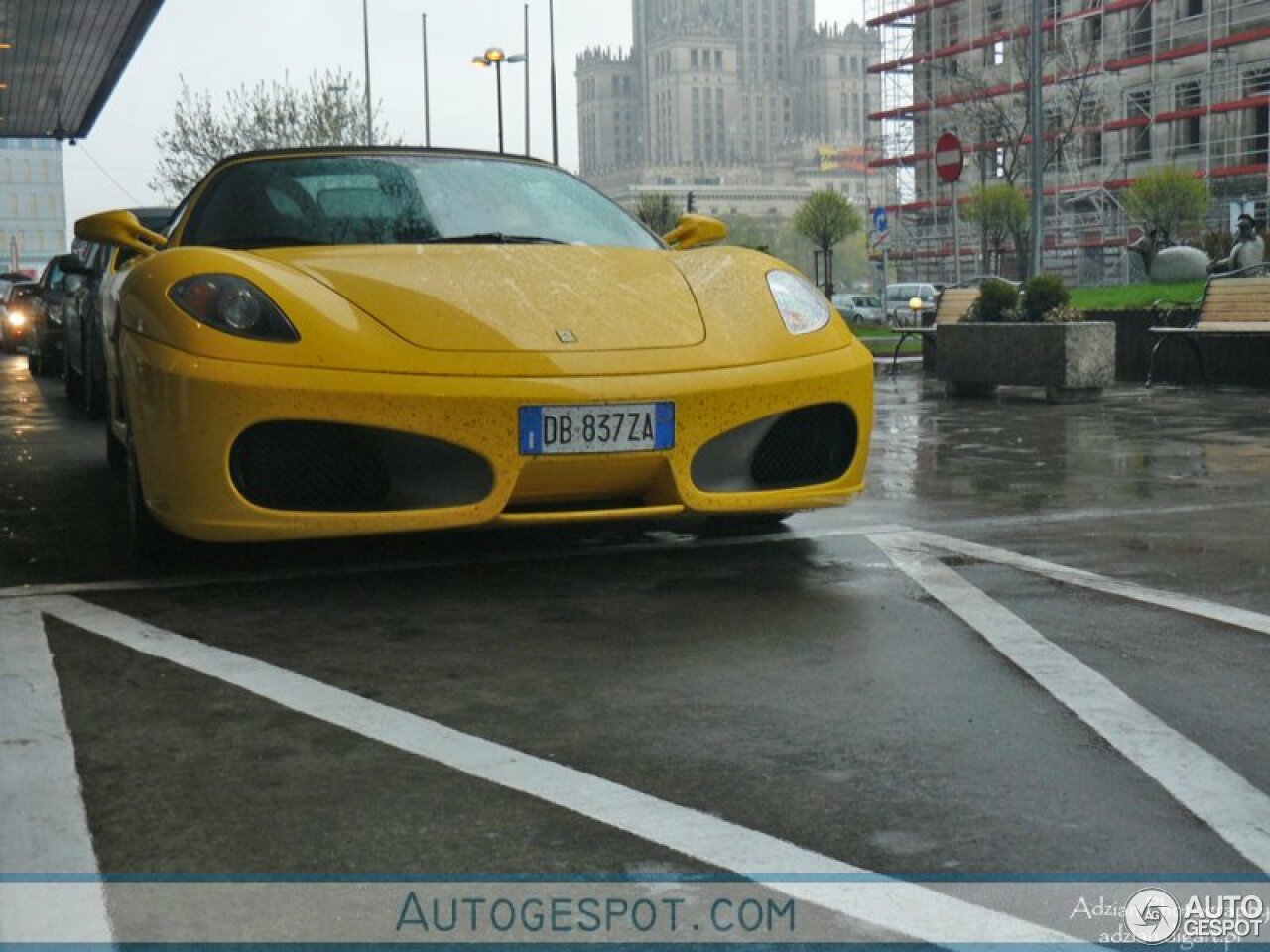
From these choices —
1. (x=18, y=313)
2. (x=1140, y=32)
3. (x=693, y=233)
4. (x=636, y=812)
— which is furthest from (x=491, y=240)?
(x=1140, y=32)

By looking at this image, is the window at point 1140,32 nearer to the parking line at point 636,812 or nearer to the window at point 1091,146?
the window at point 1091,146

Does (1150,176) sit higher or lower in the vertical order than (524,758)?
higher

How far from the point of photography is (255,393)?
4566mm

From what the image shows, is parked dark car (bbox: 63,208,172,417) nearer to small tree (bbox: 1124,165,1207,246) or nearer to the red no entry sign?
the red no entry sign

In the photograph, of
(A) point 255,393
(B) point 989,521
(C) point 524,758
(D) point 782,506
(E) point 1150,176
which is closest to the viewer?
(C) point 524,758

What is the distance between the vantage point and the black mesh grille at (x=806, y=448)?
5.07 m

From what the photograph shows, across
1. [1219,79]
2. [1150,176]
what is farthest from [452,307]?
[1219,79]

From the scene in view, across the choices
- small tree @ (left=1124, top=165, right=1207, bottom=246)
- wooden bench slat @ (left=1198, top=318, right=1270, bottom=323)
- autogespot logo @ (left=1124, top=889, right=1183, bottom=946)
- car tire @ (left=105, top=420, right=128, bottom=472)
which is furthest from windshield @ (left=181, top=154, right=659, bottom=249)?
small tree @ (left=1124, top=165, right=1207, bottom=246)

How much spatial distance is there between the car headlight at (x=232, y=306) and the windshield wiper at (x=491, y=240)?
0.90m

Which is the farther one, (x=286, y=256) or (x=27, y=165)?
(x=27, y=165)

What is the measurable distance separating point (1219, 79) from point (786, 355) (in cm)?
5881

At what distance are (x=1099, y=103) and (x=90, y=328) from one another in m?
54.2

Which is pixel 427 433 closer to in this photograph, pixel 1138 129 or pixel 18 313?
pixel 18 313

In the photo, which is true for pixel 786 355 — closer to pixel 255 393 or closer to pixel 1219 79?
pixel 255 393
